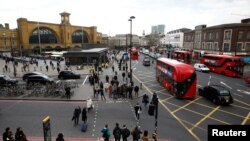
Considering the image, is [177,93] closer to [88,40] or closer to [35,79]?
[35,79]

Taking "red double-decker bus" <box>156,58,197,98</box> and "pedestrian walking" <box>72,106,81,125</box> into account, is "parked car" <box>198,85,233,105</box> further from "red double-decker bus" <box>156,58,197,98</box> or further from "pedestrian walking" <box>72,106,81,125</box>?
"pedestrian walking" <box>72,106,81,125</box>

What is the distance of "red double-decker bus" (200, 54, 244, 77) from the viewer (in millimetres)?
33750

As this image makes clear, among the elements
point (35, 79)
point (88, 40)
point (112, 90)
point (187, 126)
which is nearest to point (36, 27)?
point (88, 40)

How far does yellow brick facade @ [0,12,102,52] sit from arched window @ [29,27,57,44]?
0.99 m

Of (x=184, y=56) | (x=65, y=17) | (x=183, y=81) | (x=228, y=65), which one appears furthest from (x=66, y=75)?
(x=65, y=17)

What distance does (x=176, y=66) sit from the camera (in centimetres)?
2097

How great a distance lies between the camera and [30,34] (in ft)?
254

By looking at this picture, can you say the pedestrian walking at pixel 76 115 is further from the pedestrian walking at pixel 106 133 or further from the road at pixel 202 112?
the road at pixel 202 112

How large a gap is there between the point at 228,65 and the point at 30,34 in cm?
7098

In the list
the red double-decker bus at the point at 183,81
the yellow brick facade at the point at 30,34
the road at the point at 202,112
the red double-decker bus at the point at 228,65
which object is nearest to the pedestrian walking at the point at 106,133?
the road at the point at 202,112

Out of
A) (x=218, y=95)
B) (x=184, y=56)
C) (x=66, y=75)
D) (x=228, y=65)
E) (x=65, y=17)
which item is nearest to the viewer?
(x=218, y=95)

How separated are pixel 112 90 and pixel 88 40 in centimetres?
8123

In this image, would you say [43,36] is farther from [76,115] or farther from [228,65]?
[76,115]

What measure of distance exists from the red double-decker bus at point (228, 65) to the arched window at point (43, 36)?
65.7 m
